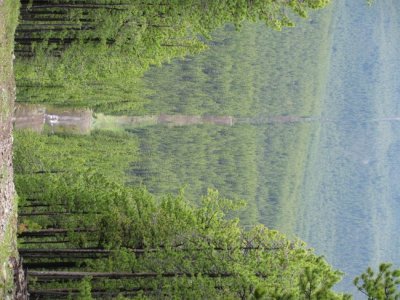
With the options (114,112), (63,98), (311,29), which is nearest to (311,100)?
(311,29)

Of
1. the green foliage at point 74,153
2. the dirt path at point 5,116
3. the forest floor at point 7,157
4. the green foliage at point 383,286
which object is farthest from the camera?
the green foliage at point 74,153

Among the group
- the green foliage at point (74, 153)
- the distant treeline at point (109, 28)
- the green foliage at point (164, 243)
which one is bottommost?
the green foliage at point (164, 243)

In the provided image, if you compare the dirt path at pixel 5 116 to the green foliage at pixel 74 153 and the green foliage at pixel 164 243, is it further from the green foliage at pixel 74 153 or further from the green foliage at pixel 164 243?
the green foliage at pixel 74 153

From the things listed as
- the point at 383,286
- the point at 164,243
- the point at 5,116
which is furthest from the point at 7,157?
the point at 383,286

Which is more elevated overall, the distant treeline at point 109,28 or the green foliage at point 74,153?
the distant treeline at point 109,28

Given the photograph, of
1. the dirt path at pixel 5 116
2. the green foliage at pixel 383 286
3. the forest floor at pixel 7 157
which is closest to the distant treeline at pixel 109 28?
the forest floor at pixel 7 157

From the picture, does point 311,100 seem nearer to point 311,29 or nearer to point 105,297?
point 311,29

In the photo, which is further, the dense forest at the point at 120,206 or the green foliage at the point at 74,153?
the green foliage at the point at 74,153

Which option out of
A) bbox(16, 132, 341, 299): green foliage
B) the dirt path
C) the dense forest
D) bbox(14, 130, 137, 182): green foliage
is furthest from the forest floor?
bbox(14, 130, 137, 182): green foliage

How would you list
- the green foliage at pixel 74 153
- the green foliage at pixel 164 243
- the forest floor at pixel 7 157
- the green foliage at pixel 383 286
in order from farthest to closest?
the green foliage at pixel 74 153, the green foliage at pixel 164 243, the forest floor at pixel 7 157, the green foliage at pixel 383 286
